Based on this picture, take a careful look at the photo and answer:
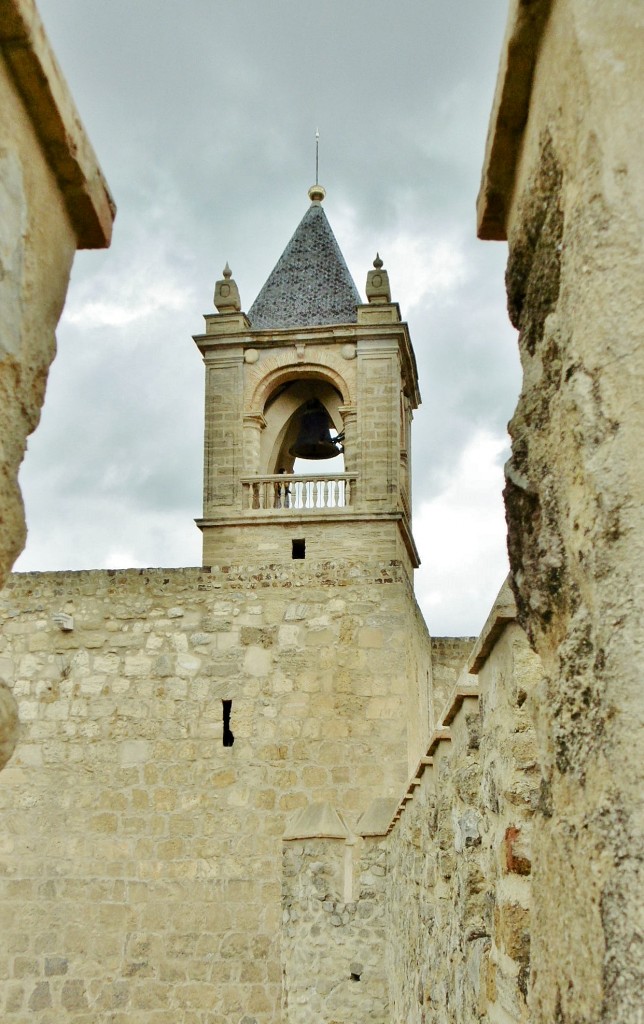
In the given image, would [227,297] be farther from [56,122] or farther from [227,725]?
[56,122]

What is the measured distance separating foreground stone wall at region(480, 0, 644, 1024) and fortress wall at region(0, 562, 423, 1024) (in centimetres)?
830

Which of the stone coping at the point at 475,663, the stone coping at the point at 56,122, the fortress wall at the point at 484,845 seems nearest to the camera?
the stone coping at the point at 56,122

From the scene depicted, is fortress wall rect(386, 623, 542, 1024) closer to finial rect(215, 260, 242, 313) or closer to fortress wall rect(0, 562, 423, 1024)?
fortress wall rect(0, 562, 423, 1024)

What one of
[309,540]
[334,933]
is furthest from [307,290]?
[334,933]

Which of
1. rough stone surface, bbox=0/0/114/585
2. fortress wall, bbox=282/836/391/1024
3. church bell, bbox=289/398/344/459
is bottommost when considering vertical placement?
fortress wall, bbox=282/836/391/1024

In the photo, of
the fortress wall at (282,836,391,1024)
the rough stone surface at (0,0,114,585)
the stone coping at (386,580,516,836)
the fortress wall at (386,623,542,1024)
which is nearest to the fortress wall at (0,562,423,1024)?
the fortress wall at (282,836,391,1024)

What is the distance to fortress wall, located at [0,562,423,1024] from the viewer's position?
9328 millimetres

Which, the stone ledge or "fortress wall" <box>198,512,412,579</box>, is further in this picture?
"fortress wall" <box>198,512,412,579</box>

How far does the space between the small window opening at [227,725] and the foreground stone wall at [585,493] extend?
8523 mm

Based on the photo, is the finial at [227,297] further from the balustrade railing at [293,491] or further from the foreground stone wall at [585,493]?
the foreground stone wall at [585,493]

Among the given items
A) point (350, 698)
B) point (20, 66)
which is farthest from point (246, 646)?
point (20, 66)

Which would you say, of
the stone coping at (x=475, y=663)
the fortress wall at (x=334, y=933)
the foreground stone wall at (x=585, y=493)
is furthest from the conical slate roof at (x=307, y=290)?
the foreground stone wall at (x=585, y=493)

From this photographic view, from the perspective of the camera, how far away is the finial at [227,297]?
469 inches

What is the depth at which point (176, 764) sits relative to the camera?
32.3 feet
